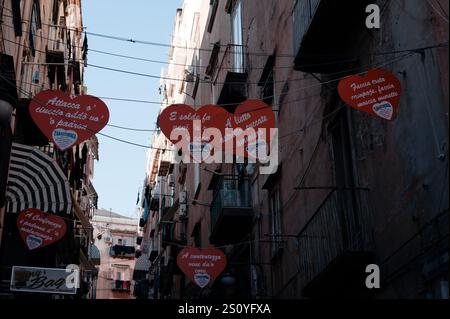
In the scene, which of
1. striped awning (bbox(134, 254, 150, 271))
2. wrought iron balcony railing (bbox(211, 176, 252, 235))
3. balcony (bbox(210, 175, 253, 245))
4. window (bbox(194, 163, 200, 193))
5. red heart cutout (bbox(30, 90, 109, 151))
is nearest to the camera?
red heart cutout (bbox(30, 90, 109, 151))

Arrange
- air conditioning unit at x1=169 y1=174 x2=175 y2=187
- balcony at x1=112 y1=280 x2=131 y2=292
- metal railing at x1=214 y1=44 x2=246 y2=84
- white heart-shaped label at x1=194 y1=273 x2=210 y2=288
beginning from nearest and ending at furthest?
white heart-shaped label at x1=194 y1=273 x2=210 y2=288 < metal railing at x1=214 y1=44 x2=246 y2=84 < air conditioning unit at x1=169 y1=174 x2=175 y2=187 < balcony at x1=112 y1=280 x2=131 y2=292

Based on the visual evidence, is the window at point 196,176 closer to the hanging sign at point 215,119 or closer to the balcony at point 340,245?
the hanging sign at point 215,119

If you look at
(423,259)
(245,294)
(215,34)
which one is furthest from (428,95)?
(215,34)

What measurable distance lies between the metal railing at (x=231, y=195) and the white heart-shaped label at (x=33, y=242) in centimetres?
492

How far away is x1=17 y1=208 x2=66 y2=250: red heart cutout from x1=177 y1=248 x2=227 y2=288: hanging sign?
9.70ft

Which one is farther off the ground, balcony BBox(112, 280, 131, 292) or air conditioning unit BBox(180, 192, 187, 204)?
balcony BBox(112, 280, 131, 292)

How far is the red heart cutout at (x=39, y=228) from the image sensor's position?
48.8ft

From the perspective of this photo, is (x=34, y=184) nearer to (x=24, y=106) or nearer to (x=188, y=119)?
(x=24, y=106)

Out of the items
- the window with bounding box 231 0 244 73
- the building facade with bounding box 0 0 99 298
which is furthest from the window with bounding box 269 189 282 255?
the window with bounding box 231 0 244 73

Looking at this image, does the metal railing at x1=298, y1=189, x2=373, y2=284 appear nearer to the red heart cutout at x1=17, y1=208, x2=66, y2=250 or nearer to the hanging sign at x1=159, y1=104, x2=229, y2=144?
the hanging sign at x1=159, y1=104, x2=229, y2=144

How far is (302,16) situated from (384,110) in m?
3.59

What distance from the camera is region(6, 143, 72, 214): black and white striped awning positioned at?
15953 mm

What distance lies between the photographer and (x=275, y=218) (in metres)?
15.6

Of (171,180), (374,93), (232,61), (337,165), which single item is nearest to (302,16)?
(337,165)
